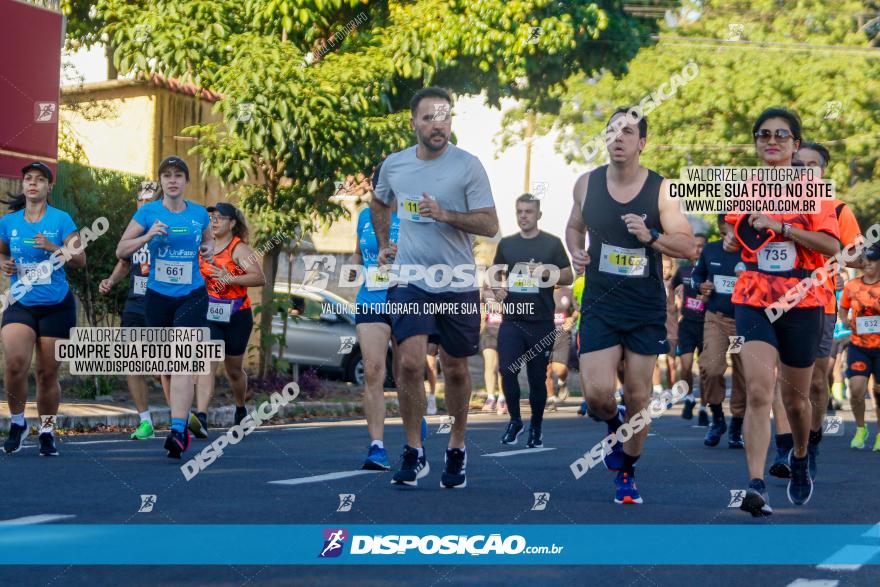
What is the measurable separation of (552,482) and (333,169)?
1015 cm

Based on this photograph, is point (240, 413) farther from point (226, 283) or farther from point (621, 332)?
point (621, 332)

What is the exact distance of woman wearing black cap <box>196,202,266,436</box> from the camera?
41.5 ft

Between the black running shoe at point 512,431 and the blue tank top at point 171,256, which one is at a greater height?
the blue tank top at point 171,256

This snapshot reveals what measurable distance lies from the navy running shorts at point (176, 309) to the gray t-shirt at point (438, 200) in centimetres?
256

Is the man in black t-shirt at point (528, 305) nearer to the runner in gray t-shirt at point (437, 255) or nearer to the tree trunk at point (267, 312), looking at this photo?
the runner in gray t-shirt at point (437, 255)

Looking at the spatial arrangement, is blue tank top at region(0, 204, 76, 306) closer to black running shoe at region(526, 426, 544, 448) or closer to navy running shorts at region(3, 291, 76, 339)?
navy running shorts at region(3, 291, 76, 339)

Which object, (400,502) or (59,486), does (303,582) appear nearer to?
(400,502)

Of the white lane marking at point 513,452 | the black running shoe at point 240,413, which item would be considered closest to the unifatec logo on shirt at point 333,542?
the white lane marking at point 513,452

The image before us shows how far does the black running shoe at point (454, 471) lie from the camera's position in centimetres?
871

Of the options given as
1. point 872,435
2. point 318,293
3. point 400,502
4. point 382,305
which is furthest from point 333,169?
point 400,502

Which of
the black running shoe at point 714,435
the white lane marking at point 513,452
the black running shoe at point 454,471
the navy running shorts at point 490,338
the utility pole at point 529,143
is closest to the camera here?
the black running shoe at point 454,471

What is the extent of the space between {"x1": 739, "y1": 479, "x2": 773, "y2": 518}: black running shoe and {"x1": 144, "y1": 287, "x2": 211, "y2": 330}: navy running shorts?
470cm

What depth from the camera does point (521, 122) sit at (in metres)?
44.7

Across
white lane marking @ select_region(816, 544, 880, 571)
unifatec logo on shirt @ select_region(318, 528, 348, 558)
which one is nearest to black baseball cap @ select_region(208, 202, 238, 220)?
unifatec logo on shirt @ select_region(318, 528, 348, 558)
